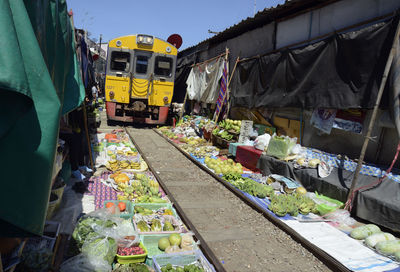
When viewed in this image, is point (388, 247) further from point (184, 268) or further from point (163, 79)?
point (163, 79)

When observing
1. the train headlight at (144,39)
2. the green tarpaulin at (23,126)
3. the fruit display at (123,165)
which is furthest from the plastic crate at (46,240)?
the train headlight at (144,39)

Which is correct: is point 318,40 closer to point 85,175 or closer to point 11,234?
point 85,175

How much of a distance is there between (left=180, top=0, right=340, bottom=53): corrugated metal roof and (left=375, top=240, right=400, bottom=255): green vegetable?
18.0 feet

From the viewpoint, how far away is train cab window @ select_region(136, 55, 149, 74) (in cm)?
1234

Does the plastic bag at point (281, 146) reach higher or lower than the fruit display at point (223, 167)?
higher

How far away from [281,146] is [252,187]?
1.56m

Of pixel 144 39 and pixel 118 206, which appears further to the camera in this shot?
pixel 144 39

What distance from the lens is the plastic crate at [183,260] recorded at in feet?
10.0

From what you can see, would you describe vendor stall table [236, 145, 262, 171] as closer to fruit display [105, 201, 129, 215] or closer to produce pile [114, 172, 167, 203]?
produce pile [114, 172, 167, 203]

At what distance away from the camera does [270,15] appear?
873 centimetres

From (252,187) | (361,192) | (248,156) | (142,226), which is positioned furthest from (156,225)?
(248,156)

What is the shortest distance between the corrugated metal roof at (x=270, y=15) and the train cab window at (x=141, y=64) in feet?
11.4

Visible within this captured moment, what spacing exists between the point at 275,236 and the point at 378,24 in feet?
14.4

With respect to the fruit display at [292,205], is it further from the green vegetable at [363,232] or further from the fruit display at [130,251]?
the fruit display at [130,251]
